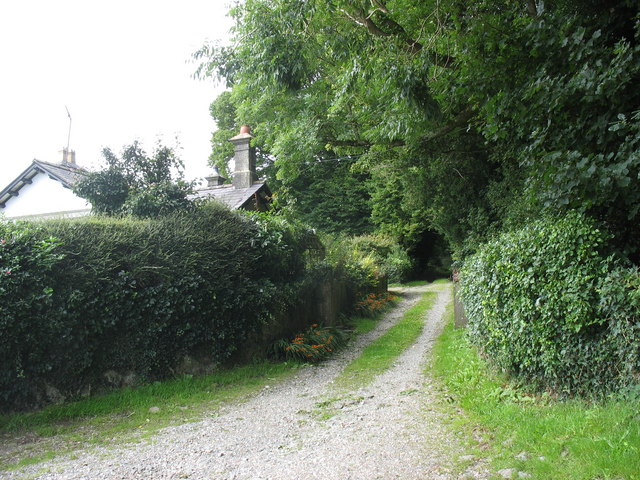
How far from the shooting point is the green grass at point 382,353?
7927mm

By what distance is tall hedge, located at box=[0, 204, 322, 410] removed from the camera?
6277 millimetres

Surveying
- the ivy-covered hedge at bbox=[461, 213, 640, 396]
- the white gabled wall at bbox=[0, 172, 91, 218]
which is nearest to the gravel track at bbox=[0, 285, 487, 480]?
the ivy-covered hedge at bbox=[461, 213, 640, 396]

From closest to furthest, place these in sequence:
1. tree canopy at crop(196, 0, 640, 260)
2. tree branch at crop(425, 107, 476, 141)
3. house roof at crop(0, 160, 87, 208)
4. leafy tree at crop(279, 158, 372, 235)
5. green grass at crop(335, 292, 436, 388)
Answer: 1. tree canopy at crop(196, 0, 640, 260)
2. green grass at crop(335, 292, 436, 388)
3. tree branch at crop(425, 107, 476, 141)
4. house roof at crop(0, 160, 87, 208)
5. leafy tree at crop(279, 158, 372, 235)

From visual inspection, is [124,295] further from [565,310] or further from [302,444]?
[565,310]

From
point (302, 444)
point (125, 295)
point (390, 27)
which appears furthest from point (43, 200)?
point (302, 444)

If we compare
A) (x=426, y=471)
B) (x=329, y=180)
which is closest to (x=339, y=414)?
(x=426, y=471)

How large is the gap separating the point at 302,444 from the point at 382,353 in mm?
4974

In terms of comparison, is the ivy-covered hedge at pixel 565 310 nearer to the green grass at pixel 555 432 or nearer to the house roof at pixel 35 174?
the green grass at pixel 555 432

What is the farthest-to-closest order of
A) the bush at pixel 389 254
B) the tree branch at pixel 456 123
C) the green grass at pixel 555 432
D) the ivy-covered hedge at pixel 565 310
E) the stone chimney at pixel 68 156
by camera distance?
the bush at pixel 389 254, the stone chimney at pixel 68 156, the tree branch at pixel 456 123, the ivy-covered hedge at pixel 565 310, the green grass at pixel 555 432

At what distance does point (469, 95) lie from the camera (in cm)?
725

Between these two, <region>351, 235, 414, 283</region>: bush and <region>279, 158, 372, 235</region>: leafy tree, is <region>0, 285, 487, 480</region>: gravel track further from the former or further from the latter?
A: <region>279, 158, 372, 235</region>: leafy tree

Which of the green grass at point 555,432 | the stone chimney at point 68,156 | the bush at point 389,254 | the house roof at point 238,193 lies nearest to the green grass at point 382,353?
the green grass at point 555,432

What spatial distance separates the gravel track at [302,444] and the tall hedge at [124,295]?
5.48 feet

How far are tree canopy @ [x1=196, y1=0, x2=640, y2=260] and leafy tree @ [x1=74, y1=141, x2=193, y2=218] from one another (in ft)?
9.30
